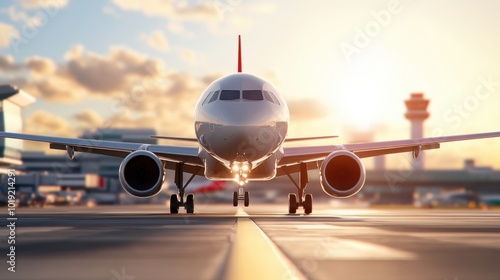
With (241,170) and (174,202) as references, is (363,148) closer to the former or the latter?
(241,170)

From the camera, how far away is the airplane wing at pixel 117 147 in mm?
26312

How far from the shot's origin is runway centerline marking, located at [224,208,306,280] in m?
6.71

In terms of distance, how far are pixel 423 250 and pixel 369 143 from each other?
18296 millimetres

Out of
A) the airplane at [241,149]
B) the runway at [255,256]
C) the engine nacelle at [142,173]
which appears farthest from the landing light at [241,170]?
the runway at [255,256]

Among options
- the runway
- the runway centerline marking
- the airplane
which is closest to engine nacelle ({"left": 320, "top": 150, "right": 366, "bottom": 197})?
the airplane

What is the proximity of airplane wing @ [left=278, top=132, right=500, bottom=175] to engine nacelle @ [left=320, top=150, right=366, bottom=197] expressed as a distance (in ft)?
4.97

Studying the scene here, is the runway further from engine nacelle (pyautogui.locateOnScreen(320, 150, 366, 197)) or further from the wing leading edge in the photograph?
the wing leading edge

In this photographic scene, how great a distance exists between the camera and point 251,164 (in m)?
22.8

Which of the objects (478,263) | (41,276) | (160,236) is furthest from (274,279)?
(160,236)

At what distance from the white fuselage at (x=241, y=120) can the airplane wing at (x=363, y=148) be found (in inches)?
105

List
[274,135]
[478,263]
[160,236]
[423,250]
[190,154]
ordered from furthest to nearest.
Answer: [190,154], [274,135], [160,236], [423,250], [478,263]

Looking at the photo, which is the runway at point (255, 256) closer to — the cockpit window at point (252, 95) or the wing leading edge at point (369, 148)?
the cockpit window at point (252, 95)

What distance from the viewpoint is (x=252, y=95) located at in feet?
73.7

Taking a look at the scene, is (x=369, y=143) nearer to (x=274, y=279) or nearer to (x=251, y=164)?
(x=251, y=164)
